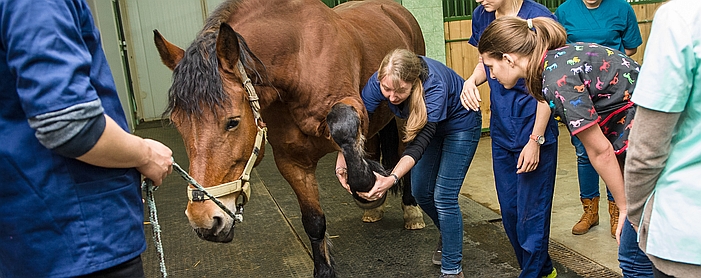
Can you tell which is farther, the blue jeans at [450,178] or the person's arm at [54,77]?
the blue jeans at [450,178]

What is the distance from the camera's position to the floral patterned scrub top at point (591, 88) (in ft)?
5.65

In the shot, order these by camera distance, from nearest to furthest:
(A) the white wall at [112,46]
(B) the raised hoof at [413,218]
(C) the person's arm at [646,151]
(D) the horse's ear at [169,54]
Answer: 1. (C) the person's arm at [646,151]
2. (D) the horse's ear at [169,54]
3. (B) the raised hoof at [413,218]
4. (A) the white wall at [112,46]

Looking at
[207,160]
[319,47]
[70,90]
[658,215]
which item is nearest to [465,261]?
[319,47]

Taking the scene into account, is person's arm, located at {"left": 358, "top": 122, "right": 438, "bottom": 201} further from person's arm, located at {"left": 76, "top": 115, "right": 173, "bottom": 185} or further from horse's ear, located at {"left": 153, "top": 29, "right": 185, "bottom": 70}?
person's arm, located at {"left": 76, "top": 115, "right": 173, "bottom": 185}

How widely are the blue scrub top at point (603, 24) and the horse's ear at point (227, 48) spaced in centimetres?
206

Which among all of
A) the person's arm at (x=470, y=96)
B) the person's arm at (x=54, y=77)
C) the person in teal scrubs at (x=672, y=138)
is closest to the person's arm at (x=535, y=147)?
the person's arm at (x=470, y=96)

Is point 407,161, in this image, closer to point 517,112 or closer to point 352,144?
point 352,144

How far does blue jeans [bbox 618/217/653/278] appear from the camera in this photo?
73.9 inches

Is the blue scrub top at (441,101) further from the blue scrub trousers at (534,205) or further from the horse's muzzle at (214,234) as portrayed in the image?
the horse's muzzle at (214,234)

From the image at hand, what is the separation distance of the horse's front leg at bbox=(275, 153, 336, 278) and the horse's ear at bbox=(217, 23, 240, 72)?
82cm

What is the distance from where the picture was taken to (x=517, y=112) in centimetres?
258

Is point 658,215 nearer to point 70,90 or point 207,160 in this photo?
point 70,90

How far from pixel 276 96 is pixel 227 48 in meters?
0.42

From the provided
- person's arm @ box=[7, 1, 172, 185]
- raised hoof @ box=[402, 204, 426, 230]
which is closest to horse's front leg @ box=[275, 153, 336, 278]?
raised hoof @ box=[402, 204, 426, 230]
